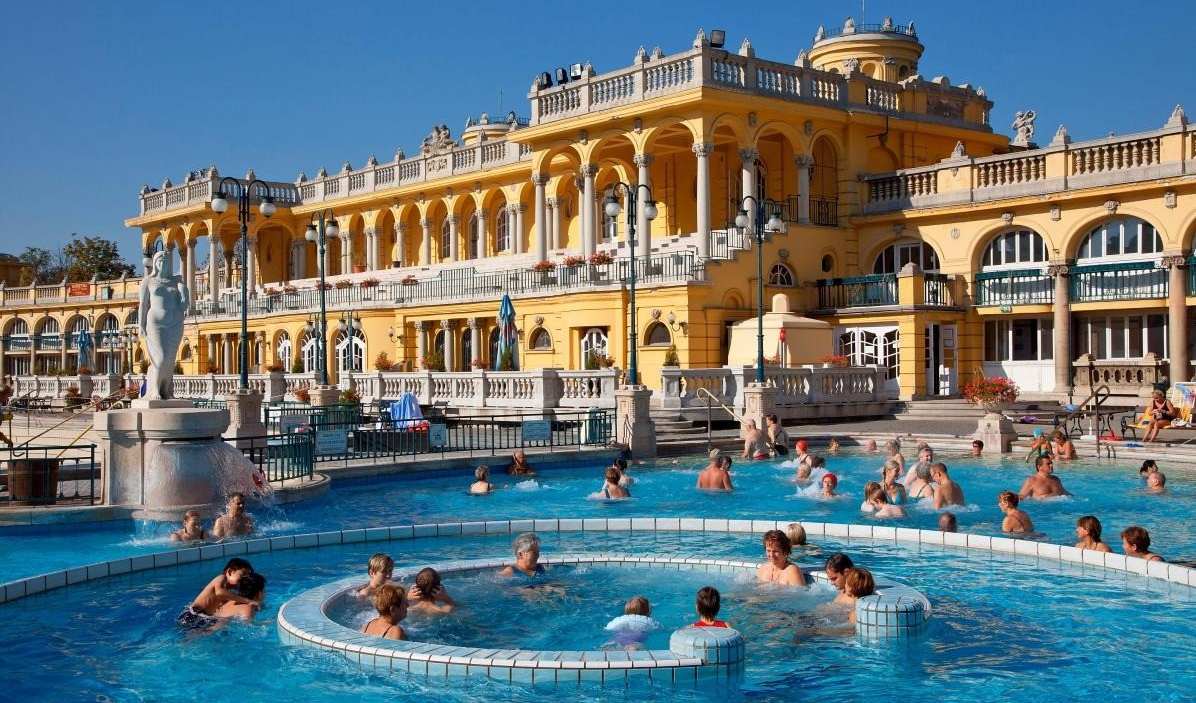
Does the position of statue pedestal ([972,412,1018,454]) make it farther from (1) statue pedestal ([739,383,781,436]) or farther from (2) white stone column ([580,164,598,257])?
(2) white stone column ([580,164,598,257])

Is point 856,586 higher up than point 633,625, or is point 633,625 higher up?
point 856,586

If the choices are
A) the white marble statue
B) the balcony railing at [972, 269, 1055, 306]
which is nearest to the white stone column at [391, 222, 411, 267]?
the balcony railing at [972, 269, 1055, 306]


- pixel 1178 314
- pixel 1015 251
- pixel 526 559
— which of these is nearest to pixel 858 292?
pixel 1015 251

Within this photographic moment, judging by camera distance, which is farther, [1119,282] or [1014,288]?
[1014,288]

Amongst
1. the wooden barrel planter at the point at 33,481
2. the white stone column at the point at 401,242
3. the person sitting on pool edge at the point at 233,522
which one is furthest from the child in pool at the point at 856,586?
the white stone column at the point at 401,242

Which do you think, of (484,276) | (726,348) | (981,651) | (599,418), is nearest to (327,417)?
(599,418)

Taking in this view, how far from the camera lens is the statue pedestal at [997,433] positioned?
77.8 ft

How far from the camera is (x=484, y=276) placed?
4094 centimetres

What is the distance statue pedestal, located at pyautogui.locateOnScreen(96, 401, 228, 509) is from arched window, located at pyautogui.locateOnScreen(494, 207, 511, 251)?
3652cm

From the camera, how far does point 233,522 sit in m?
14.5

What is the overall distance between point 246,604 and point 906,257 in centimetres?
3016

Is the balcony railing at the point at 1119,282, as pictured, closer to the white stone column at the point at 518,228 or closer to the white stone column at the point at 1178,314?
the white stone column at the point at 1178,314

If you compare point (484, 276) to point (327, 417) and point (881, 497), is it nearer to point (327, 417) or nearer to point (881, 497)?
point (327, 417)

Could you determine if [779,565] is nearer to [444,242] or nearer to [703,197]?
[703,197]
